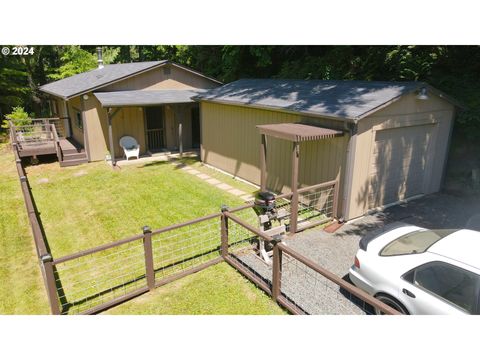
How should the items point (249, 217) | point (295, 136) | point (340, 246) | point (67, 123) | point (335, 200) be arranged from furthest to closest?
point (67, 123) < point (249, 217) < point (335, 200) < point (295, 136) < point (340, 246)

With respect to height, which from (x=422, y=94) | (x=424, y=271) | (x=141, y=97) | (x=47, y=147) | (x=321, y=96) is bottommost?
(x=47, y=147)

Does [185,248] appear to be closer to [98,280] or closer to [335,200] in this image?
[98,280]

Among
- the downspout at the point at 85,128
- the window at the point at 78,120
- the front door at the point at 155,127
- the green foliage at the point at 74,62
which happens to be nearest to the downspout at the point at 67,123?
the window at the point at 78,120

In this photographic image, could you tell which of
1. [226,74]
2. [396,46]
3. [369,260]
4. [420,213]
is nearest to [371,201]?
[420,213]

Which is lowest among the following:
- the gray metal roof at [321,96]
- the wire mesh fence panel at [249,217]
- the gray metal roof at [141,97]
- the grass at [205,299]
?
the wire mesh fence panel at [249,217]

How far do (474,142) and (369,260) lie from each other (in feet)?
28.5

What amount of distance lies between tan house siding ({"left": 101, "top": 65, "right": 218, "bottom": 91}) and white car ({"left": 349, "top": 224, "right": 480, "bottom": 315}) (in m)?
14.1

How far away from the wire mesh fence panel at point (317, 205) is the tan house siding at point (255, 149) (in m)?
0.34

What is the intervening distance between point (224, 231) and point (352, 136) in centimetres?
395

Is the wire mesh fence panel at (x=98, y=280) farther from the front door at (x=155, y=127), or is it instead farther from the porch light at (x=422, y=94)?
the front door at (x=155, y=127)

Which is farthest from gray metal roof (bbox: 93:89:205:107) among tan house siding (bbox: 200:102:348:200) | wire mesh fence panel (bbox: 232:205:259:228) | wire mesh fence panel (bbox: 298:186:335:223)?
wire mesh fence panel (bbox: 298:186:335:223)

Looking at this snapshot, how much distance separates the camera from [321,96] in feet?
34.0

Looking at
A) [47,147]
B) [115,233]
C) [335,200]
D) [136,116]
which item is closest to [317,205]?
[335,200]

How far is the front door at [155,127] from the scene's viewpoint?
680 inches
